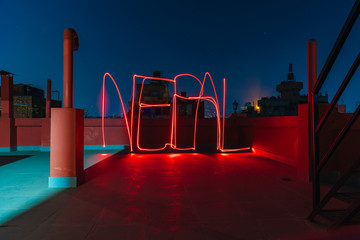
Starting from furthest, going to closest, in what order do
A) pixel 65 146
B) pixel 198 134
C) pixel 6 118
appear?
pixel 198 134 < pixel 6 118 < pixel 65 146

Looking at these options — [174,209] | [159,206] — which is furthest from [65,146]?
[174,209]

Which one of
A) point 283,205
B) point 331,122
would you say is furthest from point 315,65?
point 283,205

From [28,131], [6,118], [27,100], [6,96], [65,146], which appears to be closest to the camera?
[65,146]

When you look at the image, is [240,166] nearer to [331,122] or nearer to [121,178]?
[331,122]

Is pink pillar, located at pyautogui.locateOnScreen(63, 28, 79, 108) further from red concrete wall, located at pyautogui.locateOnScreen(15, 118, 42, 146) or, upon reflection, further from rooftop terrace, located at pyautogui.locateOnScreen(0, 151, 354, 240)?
red concrete wall, located at pyautogui.locateOnScreen(15, 118, 42, 146)

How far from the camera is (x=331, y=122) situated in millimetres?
5332

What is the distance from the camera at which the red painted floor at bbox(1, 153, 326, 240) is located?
283 cm

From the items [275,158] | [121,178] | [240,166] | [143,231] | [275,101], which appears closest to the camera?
[143,231]

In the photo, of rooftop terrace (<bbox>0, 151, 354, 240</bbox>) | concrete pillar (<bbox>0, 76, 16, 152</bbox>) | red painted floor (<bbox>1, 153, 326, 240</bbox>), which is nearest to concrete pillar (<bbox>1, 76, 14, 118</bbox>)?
concrete pillar (<bbox>0, 76, 16, 152</bbox>)

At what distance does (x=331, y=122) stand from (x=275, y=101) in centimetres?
5135

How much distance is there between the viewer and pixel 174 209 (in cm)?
359

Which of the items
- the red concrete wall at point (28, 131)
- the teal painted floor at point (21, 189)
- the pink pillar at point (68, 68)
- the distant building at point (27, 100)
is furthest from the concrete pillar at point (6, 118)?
the distant building at point (27, 100)

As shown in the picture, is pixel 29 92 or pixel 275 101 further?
pixel 275 101

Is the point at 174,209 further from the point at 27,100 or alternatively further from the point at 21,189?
the point at 27,100
